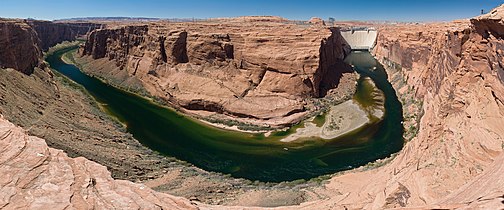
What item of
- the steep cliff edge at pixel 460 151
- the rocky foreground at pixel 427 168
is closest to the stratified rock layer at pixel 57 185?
the rocky foreground at pixel 427 168

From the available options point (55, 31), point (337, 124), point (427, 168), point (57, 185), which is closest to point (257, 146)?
point (337, 124)

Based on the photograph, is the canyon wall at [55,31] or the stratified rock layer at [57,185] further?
the canyon wall at [55,31]

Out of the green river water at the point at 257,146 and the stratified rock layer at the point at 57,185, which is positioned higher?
the stratified rock layer at the point at 57,185

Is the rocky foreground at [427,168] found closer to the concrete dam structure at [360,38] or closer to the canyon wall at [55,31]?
the concrete dam structure at [360,38]

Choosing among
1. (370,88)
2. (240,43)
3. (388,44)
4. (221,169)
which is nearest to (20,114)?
(221,169)

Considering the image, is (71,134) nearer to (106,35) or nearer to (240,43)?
(240,43)

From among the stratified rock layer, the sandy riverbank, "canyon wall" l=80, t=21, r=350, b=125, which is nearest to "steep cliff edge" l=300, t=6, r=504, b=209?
the stratified rock layer

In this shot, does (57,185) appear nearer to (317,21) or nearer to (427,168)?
(427,168)
